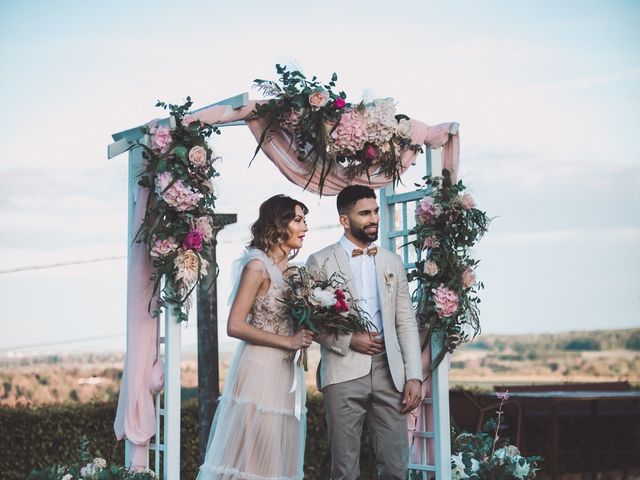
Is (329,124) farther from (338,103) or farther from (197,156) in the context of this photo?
(197,156)

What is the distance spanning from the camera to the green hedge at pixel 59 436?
25.7 feet

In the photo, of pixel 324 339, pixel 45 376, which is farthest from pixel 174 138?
pixel 45 376

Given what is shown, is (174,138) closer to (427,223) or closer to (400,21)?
(427,223)

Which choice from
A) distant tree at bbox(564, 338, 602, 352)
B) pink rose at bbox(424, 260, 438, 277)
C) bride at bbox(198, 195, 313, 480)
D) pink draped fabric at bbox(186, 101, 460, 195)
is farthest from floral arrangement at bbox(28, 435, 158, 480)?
distant tree at bbox(564, 338, 602, 352)

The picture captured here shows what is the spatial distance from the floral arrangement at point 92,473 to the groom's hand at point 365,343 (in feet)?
4.83

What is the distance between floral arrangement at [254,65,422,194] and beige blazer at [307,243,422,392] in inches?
29.8

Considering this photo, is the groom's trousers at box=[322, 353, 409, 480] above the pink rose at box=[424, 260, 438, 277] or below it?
below

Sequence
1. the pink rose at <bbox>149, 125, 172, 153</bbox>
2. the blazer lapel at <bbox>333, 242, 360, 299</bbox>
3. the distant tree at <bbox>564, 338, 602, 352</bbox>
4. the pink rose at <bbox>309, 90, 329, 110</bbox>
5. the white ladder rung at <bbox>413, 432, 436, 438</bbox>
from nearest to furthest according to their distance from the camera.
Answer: the blazer lapel at <bbox>333, 242, 360, 299</bbox> < the pink rose at <bbox>149, 125, 172, 153</bbox> < the pink rose at <bbox>309, 90, 329, 110</bbox> < the white ladder rung at <bbox>413, 432, 436, 438</bbox> < the distant tree at <bbox>564, 338, 602, 352</bbox>

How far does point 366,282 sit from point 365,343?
0.39 meters

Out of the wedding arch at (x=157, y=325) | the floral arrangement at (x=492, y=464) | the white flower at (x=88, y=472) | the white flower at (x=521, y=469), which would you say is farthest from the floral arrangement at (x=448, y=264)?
the white flower at (x=88, y=472)

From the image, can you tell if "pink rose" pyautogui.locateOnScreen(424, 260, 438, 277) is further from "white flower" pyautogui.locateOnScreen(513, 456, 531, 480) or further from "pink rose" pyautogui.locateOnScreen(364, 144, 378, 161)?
"white flower" pyautogui.locateOnScreen(513, 456, 531, 480)

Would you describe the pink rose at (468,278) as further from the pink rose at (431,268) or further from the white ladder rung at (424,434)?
the white ladder rung at (424,434)

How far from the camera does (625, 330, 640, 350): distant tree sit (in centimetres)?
1580

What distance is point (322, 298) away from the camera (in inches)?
203
